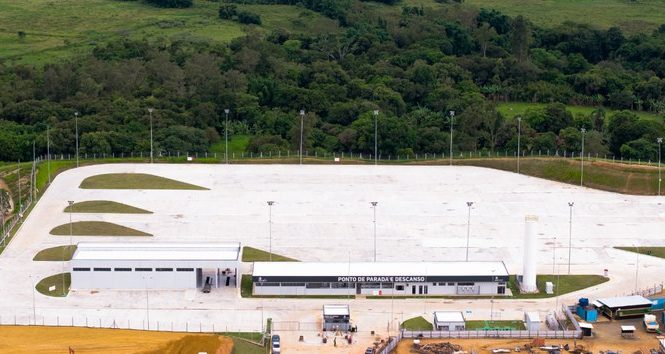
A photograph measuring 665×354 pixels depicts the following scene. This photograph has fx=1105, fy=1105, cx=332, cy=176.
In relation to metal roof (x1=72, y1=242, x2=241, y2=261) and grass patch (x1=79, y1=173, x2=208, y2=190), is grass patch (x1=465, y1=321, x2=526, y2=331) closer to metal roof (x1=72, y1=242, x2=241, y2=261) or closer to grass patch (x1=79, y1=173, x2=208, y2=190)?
metal roof (x1=72, y1=242, x2=241, y2=261)

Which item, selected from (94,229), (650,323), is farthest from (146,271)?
(650,323)

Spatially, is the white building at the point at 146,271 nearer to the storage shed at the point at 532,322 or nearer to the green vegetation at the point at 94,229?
the green vegetation at the point at 94,229

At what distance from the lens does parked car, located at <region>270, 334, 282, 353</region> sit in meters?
77.2

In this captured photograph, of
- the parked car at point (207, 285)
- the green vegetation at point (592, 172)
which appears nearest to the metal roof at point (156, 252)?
the parked car at point (207, 285)

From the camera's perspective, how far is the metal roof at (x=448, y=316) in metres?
81.9

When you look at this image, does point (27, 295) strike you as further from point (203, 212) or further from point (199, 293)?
point (203, 212)

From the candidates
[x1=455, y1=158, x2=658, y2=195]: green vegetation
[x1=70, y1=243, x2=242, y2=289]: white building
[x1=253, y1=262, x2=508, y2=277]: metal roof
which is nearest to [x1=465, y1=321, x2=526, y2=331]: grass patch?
[x1=253, y1=262, x2=508, y2=277]: metal roof

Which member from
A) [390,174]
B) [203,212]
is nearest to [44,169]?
[203,212]

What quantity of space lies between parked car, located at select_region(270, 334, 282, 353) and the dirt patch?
3.00 m

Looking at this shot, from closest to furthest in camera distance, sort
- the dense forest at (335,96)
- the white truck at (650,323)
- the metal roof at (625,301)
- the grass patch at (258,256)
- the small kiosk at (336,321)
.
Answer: the small kiosk at (336,321) → the white truck at (650,323) → the metal roof at (625,301) → the grass patch at (258,256) → the dense forest at (335,96)

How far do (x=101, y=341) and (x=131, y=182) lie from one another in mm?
47045

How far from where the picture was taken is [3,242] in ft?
333

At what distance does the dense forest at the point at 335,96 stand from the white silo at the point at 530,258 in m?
49.7

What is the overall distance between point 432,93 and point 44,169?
6200 cm
